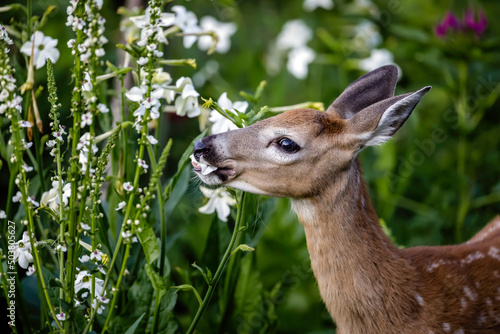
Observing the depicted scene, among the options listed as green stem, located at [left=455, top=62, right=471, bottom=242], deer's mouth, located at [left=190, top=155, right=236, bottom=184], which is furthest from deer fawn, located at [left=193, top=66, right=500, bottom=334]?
green stem, located at [left=455, top=62, right=471, bottom=242]

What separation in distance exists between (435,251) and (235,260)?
0.86 meters

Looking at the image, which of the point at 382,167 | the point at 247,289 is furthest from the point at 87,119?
the point at 382,167

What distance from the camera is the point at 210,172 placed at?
2316 millimetres

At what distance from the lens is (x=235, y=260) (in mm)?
2793

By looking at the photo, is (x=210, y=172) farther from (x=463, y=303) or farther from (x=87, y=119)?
(x=463, y=303)

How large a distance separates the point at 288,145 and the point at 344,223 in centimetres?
37

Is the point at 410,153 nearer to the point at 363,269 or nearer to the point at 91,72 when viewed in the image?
the point at 363,269

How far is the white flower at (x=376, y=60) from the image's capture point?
4742 mm

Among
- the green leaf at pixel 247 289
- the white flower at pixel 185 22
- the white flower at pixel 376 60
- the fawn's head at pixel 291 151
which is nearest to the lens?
the fawn's head at pixel 291 151

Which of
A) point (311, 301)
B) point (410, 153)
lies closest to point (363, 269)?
point (311, 301)

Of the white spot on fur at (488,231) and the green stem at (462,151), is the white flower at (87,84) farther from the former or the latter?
the green stem at (462,151)

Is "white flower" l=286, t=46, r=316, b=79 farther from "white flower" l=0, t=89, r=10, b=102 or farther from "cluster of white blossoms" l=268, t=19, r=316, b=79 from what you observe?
"white flower" l=0, t=89, r=10, b=102

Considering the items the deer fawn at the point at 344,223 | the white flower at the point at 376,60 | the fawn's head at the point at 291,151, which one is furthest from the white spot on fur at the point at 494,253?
the white flower at the point at 376,60

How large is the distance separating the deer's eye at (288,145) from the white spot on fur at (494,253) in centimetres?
95
